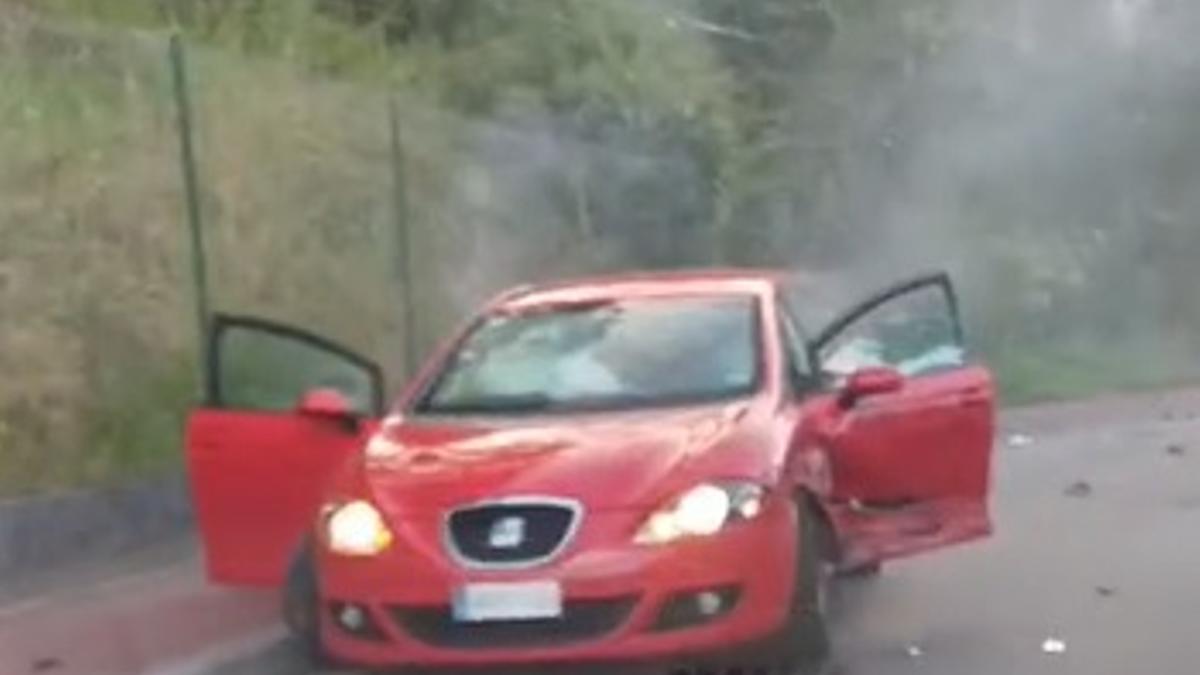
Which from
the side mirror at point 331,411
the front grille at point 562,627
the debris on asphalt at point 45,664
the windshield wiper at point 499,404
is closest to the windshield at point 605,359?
the windshield wiper at point 499,404

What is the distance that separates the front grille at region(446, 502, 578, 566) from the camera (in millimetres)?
9031

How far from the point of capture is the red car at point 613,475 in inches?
354

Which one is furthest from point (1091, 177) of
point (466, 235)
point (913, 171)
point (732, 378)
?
point (732, 378)

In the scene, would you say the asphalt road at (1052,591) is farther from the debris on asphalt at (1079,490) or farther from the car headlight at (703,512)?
the car headlight at (703,512)

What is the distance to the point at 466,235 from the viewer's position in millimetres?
17828

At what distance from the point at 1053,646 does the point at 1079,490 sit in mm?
5875

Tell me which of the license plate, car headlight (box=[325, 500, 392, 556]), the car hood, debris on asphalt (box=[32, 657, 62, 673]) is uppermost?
the car hood

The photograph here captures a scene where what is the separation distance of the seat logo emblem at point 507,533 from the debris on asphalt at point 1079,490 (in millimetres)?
7130

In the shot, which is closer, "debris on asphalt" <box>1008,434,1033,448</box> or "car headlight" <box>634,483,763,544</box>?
"car headlight" <box>634,483,763,544</box>

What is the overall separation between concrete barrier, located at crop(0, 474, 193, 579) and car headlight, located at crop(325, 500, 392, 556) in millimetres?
2705

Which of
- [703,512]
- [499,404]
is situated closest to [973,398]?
[499,404]

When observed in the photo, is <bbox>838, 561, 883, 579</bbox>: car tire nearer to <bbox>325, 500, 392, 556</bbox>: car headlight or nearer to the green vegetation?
<bbox>325, 500, 392, 556</bbox>: car headlight

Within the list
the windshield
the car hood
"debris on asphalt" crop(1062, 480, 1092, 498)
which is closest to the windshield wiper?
the windshield

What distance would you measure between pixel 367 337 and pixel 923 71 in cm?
1201
